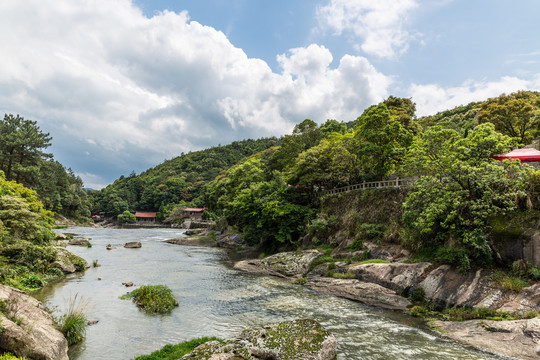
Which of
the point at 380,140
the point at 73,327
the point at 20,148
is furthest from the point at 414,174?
the point at 20,148

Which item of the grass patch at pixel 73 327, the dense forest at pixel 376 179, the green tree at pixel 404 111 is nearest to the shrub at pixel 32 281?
the dense forest at pixel 376 179

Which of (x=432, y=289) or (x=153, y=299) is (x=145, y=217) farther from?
(x=432, y=289)

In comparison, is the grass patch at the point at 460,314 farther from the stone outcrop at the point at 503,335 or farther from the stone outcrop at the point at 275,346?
the stone outcrop at the point at 275,346

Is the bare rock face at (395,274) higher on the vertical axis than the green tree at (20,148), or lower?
lower

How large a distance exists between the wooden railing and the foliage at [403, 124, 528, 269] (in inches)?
311

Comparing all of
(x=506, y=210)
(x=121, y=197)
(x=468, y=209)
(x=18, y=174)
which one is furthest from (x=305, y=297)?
(x=121, y=197)

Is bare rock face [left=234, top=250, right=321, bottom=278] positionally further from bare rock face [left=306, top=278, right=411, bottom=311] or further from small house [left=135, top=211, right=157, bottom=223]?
small house [left=135, top=211, right=157, bottom=223]

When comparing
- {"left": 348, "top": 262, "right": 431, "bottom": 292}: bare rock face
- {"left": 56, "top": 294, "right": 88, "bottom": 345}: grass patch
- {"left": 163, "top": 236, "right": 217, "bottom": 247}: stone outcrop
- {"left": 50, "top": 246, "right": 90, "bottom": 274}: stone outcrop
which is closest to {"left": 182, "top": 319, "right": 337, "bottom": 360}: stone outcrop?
{"left": 56, "top": 294, "right": 88, "bottom": 345}: grass patch

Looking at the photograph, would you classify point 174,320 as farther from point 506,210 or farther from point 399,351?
point 506,210

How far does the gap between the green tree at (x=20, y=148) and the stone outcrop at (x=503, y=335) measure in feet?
199

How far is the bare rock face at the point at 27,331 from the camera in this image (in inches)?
381

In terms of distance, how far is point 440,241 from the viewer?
903 inches

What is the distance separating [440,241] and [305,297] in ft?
38.4

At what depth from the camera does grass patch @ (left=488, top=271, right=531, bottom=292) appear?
1634 centimetres
